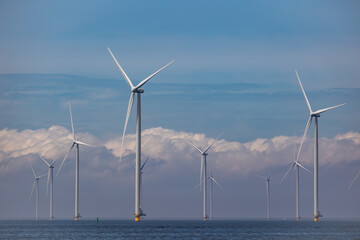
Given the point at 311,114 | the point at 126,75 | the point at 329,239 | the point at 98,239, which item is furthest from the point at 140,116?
the point at 311,114

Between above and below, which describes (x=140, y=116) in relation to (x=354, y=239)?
above

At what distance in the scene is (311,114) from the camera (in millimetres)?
166125

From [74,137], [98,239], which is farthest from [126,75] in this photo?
[74,137]

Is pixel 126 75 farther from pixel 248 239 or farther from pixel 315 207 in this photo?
pixel 315 207

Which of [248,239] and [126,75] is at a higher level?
[126,75]

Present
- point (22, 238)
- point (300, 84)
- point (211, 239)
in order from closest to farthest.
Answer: point (211, 239) < point (22, 238) < point (300, 84)

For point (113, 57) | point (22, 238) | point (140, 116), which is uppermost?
point (113, 57)

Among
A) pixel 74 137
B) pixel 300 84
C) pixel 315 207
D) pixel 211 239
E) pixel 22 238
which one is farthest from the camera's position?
pixel 74 137

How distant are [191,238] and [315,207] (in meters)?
63.3

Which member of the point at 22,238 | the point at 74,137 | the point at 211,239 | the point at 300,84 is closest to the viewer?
the point at 211,239

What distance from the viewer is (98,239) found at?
121 metres

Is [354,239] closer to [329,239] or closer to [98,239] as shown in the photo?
[329,239]

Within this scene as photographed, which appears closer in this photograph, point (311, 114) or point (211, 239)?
point (211, 239)

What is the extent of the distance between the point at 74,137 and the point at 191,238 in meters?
80.1
